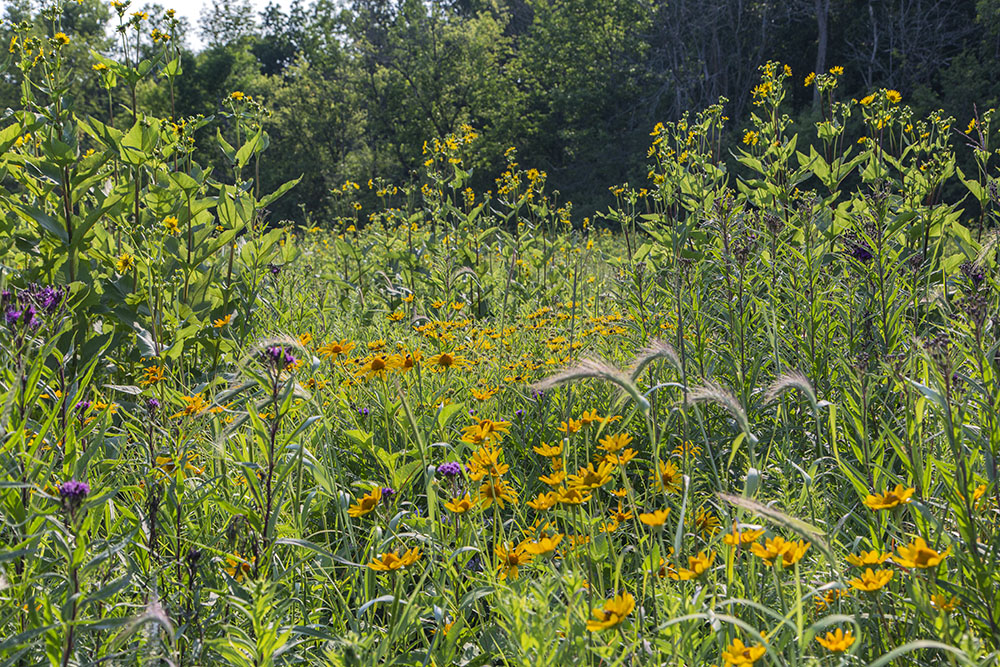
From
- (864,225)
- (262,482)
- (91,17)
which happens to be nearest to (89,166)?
(262,482)

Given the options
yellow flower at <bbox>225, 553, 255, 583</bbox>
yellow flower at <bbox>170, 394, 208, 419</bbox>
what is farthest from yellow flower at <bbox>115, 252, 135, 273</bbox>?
yellow flower at <bbox>225, 553, 255, 583</bbox>

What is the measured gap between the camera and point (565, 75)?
2123cm

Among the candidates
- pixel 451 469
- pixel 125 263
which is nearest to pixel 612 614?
pixel 451 469

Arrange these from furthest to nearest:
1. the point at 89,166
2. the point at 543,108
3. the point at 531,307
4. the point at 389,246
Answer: the point at 543,108 → the point at 389,246 → the point at 531,307 → the point at 89,166

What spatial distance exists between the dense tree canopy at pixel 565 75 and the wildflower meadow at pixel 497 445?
13486 millimetres

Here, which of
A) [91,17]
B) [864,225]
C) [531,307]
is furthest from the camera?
[91,17]

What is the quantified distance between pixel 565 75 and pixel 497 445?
21.3 m

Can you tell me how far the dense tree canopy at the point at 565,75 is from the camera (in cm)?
1480

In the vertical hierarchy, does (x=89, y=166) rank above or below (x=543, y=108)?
below

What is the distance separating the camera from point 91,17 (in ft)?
126

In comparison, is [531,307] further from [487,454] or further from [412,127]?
[412,127]

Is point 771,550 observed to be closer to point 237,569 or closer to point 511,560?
point 511,560

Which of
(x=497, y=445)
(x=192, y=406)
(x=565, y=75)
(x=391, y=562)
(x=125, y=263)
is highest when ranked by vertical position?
(x=565, y=75)

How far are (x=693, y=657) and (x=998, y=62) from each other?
1602cm
